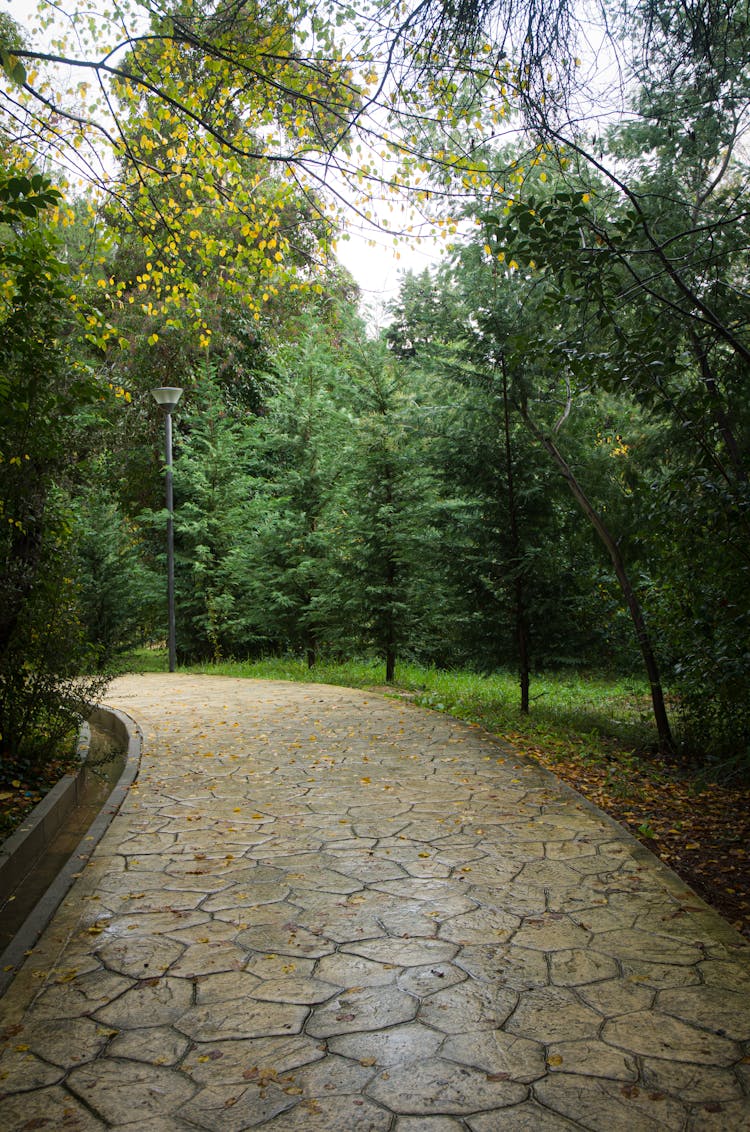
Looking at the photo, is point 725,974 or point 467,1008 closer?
point 467,1008

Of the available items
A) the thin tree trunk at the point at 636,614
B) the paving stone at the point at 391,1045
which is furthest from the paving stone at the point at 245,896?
the thin tree trunk at the point at 636,614

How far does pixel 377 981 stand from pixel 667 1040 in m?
1.17

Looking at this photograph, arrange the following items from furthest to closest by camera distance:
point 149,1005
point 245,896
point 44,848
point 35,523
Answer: point 35,523
point 44,848
point 245,896
point 149,1005

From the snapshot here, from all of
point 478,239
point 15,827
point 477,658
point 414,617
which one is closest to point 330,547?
point 414,617

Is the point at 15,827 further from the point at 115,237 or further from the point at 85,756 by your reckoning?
the point at 115,237

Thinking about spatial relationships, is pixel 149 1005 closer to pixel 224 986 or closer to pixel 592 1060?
pixel 224 986

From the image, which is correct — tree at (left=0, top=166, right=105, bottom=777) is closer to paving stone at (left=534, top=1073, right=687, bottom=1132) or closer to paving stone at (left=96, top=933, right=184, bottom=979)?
paving stone at (left=96, top=933, right=184, bottom=979)

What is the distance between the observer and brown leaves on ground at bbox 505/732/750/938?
4805 millimetres

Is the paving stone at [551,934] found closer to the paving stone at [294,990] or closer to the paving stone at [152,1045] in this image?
the paving stone at [294,990]

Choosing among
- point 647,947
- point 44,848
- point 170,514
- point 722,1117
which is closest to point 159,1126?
point 722,1117

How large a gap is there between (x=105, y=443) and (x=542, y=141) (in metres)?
17.7

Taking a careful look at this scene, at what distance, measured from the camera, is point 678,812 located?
640 centimetres

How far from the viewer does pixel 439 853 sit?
5.12 metres

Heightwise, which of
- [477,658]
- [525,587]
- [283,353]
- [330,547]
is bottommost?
[477,658]
